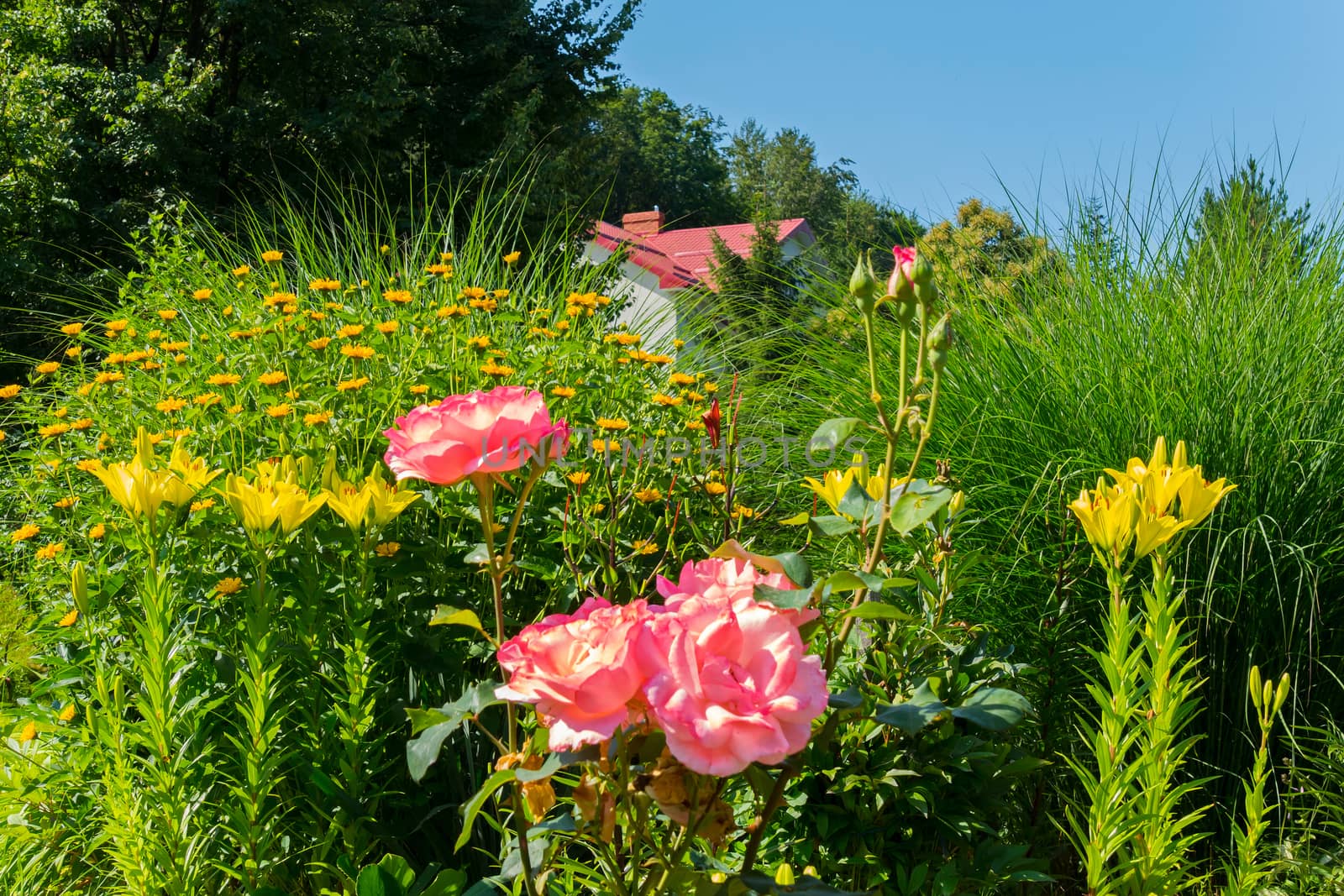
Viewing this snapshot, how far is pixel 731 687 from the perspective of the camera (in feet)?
2.53

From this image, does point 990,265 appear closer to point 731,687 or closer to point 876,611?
point 876,611

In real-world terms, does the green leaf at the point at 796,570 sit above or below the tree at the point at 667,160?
below

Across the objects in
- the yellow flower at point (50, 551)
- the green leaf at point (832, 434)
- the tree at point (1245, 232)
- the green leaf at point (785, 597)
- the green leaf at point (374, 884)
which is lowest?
the yellow flower at point (50, 551)

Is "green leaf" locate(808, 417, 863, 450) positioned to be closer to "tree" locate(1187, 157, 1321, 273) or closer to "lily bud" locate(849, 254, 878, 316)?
"lily bud" locate(849, 254, 878, 316)

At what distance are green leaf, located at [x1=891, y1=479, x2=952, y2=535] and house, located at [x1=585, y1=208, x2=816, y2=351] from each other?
9.50 feet

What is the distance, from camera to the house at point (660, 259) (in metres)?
4.80

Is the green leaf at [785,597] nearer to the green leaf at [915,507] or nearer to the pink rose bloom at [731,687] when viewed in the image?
the pink rose bloom at [731,687]

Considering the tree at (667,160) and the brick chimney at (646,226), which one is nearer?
the brick chimney at (646,226)

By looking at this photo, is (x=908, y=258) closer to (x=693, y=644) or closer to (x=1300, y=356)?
(x=693, y=644)

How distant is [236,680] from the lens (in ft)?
5.96

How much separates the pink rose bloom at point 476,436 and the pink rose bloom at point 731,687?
0.28m

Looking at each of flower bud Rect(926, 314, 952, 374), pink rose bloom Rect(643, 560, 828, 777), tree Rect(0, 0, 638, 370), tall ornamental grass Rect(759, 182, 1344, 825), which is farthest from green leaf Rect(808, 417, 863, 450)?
tree Rect(0, 0, 638, 370)

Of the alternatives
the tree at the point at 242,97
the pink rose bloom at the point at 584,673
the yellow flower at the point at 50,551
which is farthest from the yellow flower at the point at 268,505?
the tree at the point at 242,97

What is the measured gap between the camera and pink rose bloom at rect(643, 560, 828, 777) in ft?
2.44
